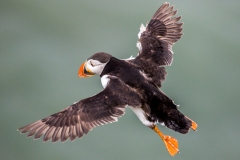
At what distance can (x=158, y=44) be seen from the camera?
3.91 m

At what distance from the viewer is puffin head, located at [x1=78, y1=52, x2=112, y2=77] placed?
3695 mm

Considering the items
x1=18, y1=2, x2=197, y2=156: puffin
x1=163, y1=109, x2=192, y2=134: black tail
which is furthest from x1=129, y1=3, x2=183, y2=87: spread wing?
x1=163, y1=109, x2=192, y2=134: black tail

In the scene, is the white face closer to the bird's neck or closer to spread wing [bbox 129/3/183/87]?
the bird's neck

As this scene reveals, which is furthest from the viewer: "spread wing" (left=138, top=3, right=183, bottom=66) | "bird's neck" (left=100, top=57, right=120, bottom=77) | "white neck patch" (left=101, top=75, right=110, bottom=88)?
"spread wing" (left=138, top=3, right=183, bottom=66)

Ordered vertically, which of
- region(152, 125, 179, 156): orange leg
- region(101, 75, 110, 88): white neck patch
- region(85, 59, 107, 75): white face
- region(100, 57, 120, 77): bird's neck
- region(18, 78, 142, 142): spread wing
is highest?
region(85, 59, 107, 75): white face

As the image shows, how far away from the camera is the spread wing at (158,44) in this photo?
12.1 ft

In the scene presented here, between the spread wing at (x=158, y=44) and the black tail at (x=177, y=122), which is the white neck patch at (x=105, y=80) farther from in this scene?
the black tail at (x=177, y=122)

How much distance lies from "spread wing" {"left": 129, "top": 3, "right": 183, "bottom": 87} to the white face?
0.96 feet

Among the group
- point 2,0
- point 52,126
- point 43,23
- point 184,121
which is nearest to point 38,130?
point 52,126

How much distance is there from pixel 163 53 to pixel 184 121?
2.64 feet

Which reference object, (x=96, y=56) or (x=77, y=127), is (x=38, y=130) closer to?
(x=77, y=127)

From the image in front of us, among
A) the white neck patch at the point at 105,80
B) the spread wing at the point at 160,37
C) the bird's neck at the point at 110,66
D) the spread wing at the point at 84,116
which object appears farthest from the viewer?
the spread wing at the point at 160,37

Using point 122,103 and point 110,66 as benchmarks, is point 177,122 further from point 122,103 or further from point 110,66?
point 110,66

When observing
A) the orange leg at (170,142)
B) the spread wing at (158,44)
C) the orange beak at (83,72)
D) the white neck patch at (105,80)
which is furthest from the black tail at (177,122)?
the orange beak at (83,72)
